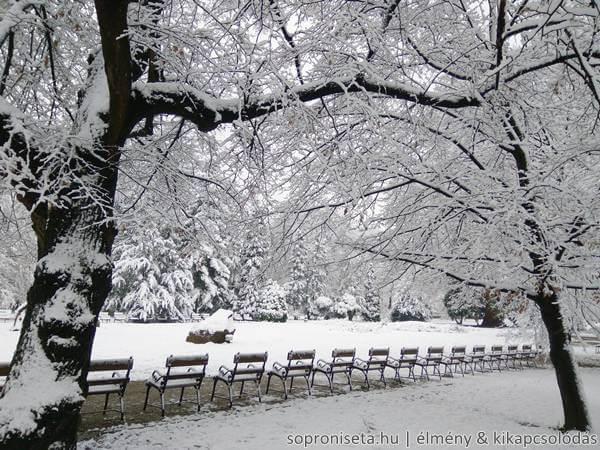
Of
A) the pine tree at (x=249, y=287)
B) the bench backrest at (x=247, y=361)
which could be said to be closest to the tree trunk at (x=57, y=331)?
the bench backrest at (x=247, y=361)

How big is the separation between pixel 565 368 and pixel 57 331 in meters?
8.38

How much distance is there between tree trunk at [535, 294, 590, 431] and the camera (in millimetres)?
7559

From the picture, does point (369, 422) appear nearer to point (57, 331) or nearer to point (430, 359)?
point (57, 331)

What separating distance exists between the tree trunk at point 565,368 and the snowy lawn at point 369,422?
40 cm

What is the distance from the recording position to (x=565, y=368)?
25.6ft

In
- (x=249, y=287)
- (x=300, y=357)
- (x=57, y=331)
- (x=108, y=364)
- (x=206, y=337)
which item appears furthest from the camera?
(x=249, y=287)

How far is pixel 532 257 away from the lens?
673 cm

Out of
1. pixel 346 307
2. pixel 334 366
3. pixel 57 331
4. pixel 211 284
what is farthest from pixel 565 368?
pixel 346 307

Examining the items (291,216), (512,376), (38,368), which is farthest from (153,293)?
(38,368)

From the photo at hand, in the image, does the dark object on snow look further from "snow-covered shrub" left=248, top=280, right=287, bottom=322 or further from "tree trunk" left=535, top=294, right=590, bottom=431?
"snow-covered shrub" left=248, top=280, right=287, bottom=322

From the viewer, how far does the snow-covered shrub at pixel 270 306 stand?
37.9 m

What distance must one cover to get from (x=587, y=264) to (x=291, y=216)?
440 cm

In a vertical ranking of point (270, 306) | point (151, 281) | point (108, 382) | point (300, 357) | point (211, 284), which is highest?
point (211, 284)

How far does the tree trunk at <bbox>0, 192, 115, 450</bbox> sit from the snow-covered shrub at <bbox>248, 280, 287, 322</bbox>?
1358 inches
